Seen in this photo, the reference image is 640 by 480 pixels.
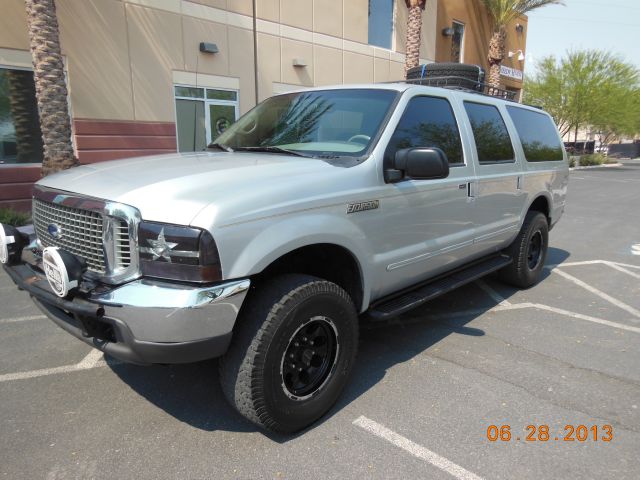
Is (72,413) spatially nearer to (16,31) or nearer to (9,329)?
(9,329)

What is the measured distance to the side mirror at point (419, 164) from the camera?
297 cm

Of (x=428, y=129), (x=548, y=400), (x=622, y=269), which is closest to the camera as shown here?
(x=548, y=400)

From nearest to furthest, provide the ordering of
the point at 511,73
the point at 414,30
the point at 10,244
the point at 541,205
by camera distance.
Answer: the point at 10,244 < the point at 541,205 < the point at 414,30 < the point at 511,73

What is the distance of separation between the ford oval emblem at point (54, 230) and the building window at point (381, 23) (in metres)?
14.9

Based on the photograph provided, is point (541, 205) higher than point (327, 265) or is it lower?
higher

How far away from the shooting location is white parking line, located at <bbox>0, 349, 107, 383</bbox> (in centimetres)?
330

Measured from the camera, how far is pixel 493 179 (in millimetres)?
4293

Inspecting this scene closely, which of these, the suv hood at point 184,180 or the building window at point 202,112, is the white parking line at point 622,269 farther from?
the building window at point 202,112

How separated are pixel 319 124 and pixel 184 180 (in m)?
1.38

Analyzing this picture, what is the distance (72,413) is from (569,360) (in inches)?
137

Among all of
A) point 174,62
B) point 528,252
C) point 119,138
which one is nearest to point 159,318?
point 528,252

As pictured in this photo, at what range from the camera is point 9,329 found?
4098 mm

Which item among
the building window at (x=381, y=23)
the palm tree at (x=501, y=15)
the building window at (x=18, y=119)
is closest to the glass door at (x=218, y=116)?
the building window at (x=18, y=119)

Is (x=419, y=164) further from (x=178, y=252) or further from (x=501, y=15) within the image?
(x=501, y=15)
